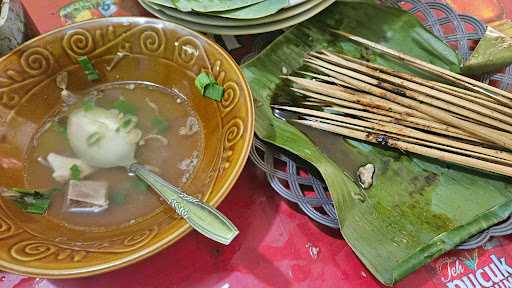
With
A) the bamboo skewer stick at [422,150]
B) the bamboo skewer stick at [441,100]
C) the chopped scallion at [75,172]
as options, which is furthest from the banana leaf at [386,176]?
the chopped scallion at [75,172]

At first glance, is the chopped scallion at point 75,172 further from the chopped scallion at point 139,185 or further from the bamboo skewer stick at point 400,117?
the bamboo skewer stick at point 400,117

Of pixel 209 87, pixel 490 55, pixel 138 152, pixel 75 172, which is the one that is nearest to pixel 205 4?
pixel 209 87

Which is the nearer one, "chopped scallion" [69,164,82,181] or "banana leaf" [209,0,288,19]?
"chopped scallion" [69,164,82,181]

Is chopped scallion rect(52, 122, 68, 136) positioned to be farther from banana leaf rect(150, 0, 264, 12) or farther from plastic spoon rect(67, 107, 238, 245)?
banana leaf rect(150, 0, 264, 12)

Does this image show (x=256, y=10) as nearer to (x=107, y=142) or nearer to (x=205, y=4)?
(x=205, y=4)

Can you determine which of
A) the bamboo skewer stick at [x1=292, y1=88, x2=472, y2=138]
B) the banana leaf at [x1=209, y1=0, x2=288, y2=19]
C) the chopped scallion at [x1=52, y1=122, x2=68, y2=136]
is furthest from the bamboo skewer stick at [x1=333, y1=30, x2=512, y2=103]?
the chopped scallion at [x1=52, y1=122, x2=68, y2=136]

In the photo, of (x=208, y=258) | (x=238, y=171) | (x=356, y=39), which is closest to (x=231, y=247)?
(x=208, y=258)

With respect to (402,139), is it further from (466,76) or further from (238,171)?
(238,171)
